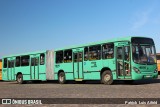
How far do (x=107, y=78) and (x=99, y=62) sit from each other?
1.17 metres

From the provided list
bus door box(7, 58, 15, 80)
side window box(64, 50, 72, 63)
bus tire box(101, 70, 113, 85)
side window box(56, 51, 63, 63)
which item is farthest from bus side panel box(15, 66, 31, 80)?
bus tire box(101, 70, 113, 85)

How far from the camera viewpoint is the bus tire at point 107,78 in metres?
20.9

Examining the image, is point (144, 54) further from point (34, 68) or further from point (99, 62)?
point (34, 68)

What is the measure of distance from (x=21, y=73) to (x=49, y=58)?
4.18 m

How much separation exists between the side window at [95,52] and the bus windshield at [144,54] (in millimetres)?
2735

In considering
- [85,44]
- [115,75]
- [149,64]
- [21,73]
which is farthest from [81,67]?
[21,73]

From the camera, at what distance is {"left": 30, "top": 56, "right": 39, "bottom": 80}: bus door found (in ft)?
93.4

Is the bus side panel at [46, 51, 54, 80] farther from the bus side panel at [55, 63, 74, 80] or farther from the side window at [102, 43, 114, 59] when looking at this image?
the side window at [102, 43, 114, 59]

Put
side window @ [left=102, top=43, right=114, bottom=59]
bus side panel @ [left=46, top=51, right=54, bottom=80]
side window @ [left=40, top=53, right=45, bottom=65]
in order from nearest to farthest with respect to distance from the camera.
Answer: side window @ [left=102, top=43, right=114, bottom=59]
bus side panel @ [left=46, top=51, right=54, bottom=80]
side window @ [left=40, top=53, right=45, bottom=65]

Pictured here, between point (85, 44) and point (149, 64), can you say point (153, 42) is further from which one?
point (85, 44)

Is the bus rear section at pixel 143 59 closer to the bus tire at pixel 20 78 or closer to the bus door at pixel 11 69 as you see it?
the bus tire at pixel 20 78

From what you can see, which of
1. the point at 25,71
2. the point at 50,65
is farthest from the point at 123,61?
the point at 25,71

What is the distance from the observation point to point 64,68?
25469 millimetres

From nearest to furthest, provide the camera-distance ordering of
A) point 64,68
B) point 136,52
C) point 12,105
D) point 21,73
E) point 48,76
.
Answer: point 12,105 → point 136,52 → point 64,68 → point 48,76 → point 21,73
